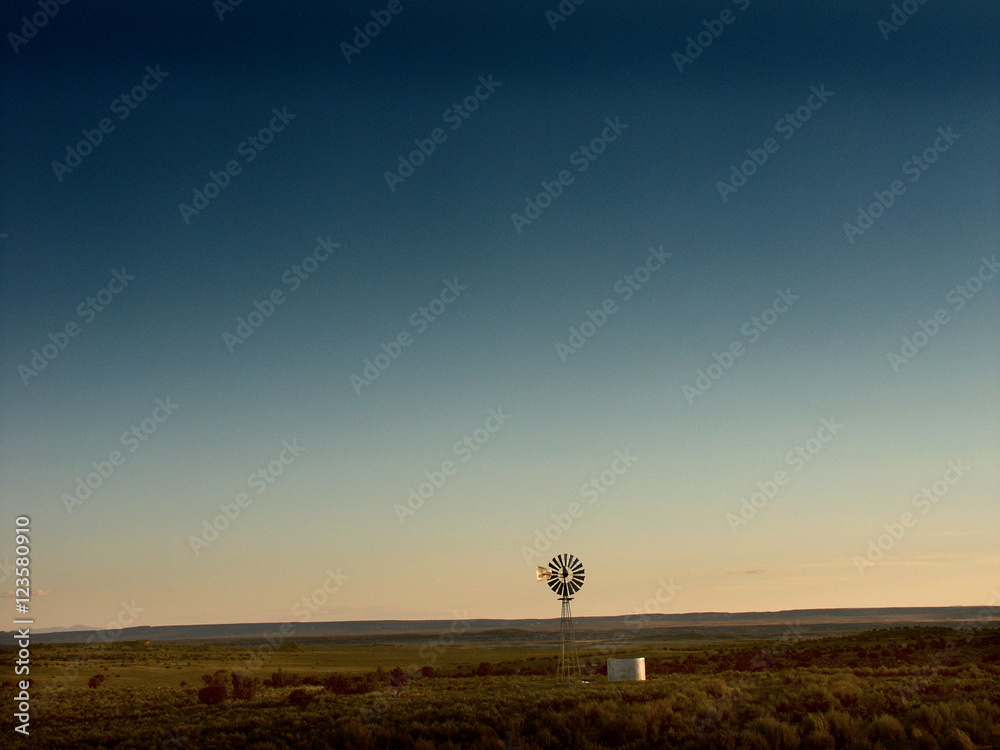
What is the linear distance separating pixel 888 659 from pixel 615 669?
23492 mm

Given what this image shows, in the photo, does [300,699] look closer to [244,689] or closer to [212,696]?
[212,696]

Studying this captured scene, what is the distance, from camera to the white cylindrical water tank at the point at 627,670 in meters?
36.7

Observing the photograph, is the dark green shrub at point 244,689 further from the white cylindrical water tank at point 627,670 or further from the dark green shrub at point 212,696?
the white cylindrical water tank at point 627,670

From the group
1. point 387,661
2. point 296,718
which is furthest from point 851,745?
point 387,661

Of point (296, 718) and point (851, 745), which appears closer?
point (851, 745)

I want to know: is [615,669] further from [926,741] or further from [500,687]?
[926,741]

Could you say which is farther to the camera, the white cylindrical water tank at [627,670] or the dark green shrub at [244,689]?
the dark green shrub at [244,689]

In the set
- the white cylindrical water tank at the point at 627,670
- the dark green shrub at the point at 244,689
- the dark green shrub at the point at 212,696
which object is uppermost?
the white cylindrical water tank at the point at 627,670

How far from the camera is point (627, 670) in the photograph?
36969 mm

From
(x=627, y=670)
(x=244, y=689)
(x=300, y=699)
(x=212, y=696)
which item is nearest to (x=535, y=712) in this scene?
(x=300, y=699)

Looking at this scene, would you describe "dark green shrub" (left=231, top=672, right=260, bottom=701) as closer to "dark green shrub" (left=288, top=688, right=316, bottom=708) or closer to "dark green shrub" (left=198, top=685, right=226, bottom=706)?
"dark green shrub" (left=198, top=685, right=226, bottom=706)

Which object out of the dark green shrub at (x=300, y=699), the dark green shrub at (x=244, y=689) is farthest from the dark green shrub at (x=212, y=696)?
the dark green shrub at (x=300, y=699)

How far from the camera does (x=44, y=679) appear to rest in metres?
44.6

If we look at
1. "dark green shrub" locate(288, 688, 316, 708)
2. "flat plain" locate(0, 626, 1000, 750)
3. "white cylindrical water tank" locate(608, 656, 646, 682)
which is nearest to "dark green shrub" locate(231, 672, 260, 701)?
"flat plain" locate(0, 626, 1000, 750)
